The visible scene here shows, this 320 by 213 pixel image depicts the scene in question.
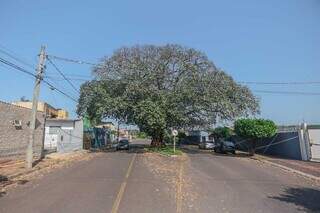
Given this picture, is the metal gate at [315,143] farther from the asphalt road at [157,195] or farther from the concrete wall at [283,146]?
the asphalt road at [157,195]

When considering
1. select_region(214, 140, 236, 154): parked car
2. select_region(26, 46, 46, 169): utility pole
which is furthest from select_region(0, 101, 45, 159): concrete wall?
select_region(214, 140, 236, 154): parked car

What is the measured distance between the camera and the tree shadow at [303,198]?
37.0 ft

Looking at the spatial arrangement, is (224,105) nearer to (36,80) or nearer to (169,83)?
(169,83)

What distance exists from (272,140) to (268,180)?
2457 cm

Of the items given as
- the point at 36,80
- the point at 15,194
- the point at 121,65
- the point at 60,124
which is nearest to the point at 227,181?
the point at 15,194

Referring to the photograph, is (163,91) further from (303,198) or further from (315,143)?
(303,198)

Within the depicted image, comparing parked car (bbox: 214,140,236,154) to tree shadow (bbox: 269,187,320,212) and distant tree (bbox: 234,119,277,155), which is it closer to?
distant tree (bbox: 234,119,277,155)

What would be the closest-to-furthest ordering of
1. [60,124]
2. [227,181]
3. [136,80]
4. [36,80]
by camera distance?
[227,181] → [36,80] → [136,80] → [60,124]

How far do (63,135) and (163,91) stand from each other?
11777 mm

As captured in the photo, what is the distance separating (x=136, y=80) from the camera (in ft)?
135

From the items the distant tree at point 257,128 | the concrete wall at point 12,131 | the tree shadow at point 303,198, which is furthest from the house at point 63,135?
the tree shadow at point 303,198

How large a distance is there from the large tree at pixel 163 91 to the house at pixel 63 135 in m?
4.04

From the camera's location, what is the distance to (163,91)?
41.5m

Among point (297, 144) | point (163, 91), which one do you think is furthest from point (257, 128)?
point (163, 91)
